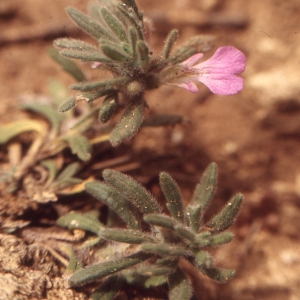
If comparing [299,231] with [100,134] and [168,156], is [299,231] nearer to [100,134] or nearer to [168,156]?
[168,156]

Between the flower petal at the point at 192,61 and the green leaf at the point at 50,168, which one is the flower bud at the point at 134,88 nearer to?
the flower petal at the point at 192,61

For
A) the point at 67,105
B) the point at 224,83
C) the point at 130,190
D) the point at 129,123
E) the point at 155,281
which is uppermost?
the point at 67,105

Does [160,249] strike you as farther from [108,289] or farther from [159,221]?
[108,289]

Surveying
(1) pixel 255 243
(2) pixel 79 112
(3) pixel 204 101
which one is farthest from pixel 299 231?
(2) pixel 79 112

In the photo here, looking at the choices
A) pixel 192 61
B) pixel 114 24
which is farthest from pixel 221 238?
pixel 114 24

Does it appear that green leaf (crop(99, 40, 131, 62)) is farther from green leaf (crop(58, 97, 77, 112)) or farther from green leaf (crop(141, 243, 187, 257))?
green leaf (crop(141, 243, 187, 257))

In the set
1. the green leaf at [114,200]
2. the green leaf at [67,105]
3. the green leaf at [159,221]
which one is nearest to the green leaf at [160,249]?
the green leaf at [159,221]
